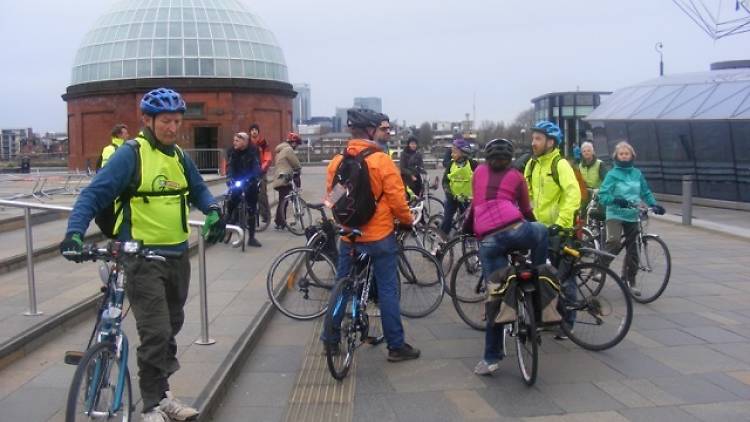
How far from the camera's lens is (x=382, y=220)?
5355mm

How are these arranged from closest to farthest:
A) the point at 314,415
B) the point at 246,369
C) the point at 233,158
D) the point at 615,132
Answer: the point at 314,415 < the point at 246,369 < the point at 233,158 < the point at 615,132

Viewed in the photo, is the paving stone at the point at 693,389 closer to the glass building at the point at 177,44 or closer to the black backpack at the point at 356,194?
the black backpack at the point at 356,194

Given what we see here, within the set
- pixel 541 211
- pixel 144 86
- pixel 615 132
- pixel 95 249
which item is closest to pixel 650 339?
pixel 541 211

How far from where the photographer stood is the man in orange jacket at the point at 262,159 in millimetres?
12000

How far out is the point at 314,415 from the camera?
4.53 metres

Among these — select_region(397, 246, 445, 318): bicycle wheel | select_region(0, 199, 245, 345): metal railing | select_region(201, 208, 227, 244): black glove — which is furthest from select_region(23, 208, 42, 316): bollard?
select_region(397, 246, 445, 318): bicycle wheel

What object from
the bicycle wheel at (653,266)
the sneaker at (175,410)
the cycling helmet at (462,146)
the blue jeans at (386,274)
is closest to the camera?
the sneaker at (175,410)

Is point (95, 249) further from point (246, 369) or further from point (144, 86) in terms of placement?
point (144, 86)

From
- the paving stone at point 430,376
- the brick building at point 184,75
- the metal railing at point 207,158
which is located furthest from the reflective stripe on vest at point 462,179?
the brick building at point 184,75

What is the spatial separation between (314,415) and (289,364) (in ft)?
3.71

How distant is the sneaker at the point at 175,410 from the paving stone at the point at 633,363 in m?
3.14

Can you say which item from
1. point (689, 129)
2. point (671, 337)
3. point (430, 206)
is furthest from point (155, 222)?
point (689, 129)

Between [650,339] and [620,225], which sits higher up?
[620,225]

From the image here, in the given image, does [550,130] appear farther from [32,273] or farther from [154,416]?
[32,273]
